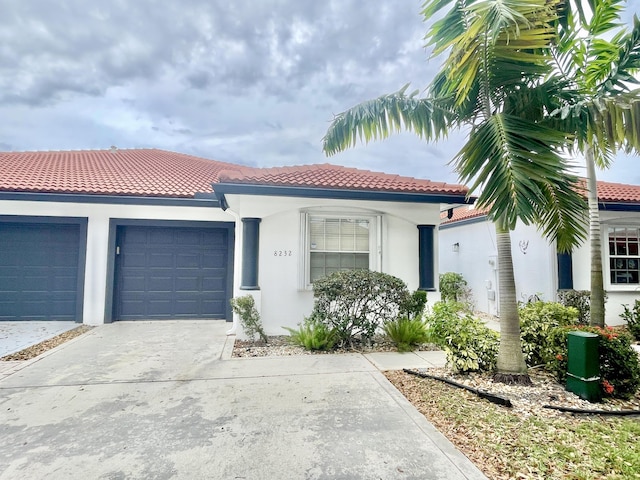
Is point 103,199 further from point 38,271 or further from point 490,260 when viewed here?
point 490,260

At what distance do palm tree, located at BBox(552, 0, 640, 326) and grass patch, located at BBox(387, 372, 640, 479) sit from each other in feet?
10.3

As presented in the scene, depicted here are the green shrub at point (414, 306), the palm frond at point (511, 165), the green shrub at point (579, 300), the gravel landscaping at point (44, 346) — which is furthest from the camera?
the green shrub at point (579, 300)

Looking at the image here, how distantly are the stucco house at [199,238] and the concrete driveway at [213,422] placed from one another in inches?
102

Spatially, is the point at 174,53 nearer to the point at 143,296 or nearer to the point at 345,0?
the point at 345,0

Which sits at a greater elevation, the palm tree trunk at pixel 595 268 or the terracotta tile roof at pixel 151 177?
the terracotta tile roof at pixel 151 177

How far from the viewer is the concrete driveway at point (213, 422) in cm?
268

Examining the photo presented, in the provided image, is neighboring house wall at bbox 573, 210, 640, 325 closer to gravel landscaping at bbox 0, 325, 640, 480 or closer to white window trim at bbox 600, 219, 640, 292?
white window trim at bbox 600, 219, 640, 292

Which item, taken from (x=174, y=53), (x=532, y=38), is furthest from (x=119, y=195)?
(x=532, y=38)

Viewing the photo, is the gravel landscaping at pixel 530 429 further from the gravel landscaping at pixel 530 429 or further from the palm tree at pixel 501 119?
the palm tree at pixel 501 119

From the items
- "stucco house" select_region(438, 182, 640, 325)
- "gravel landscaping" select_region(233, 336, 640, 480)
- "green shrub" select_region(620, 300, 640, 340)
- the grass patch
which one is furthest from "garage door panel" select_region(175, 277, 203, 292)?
"green shrub" select_region(620, 300, 640, 340)

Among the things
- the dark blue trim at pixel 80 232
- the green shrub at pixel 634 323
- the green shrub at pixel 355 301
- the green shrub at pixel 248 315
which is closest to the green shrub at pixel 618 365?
the green shrub at pixel 355 301

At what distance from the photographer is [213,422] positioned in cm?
343

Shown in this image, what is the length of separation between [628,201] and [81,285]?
14800mm

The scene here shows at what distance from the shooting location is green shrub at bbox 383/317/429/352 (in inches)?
245
